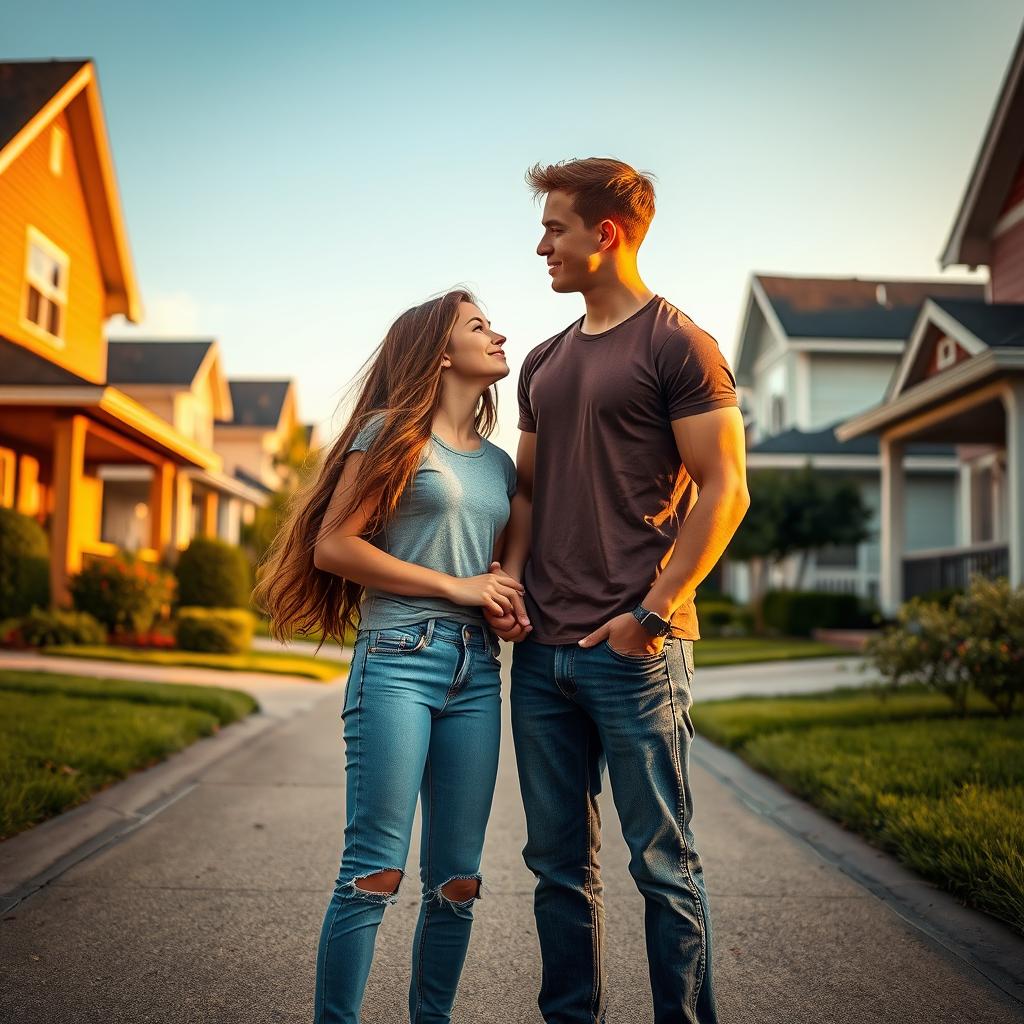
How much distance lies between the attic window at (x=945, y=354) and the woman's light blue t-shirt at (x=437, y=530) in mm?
14134

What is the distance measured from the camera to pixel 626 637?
2592mm

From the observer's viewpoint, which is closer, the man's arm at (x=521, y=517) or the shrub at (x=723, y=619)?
the man's arm at (x=521, y=517)

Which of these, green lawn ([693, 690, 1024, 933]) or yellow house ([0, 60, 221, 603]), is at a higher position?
yellow house ([0, 60, 221, 603])

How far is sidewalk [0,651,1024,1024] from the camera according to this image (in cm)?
324

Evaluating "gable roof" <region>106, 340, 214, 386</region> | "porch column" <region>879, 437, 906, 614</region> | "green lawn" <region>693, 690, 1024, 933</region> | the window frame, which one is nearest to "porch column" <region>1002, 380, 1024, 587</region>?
"green lawn" <region>693, 690, 1024, 933</region>

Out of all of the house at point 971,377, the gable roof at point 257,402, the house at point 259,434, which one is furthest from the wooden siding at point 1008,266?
the gable roof at point 257,402

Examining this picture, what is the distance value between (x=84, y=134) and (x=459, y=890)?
61.0 ft

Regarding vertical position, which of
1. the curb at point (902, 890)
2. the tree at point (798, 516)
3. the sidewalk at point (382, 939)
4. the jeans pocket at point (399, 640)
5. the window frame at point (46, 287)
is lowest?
the sidewalk at point (382, 939)

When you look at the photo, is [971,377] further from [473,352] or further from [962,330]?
[473,352]

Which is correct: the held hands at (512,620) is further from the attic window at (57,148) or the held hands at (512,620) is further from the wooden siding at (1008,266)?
the attic window at (57,148)

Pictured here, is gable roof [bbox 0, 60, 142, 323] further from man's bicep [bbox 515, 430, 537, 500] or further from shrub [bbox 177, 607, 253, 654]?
man's bicep [bbox 515, 430, 537, 500]

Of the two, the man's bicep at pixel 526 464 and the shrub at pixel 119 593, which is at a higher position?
the man's bicep at pixel 526 464

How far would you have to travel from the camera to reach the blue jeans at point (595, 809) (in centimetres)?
261

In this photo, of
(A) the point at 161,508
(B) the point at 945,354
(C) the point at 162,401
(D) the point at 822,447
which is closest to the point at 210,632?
(A) the point at 161,508
